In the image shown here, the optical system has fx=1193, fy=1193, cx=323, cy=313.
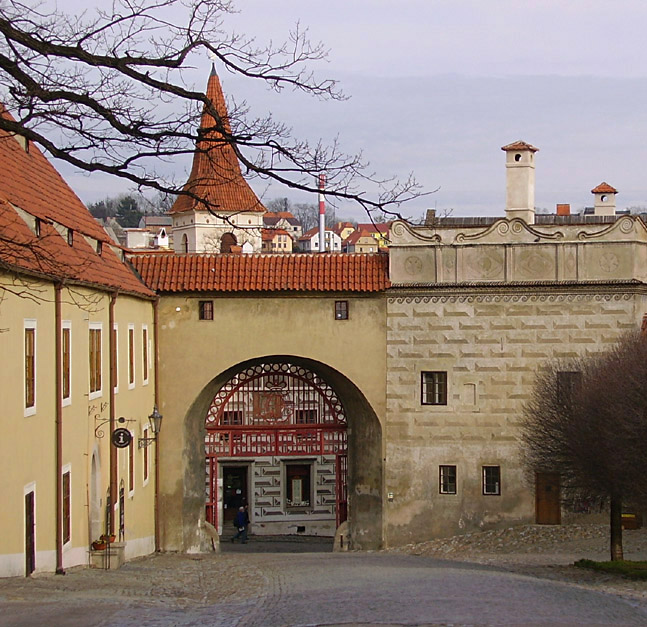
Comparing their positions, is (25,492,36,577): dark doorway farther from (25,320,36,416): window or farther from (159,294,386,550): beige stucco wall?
(159,294,386,550): beige stucco wall

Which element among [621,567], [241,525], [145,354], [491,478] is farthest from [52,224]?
[241,525]

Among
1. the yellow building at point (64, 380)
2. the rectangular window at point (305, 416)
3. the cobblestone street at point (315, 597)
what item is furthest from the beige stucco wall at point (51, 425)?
the rectangular window at point (305, 416)

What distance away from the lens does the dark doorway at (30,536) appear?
1596cm

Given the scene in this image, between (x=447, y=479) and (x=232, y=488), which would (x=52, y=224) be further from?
(x=232, y=488)

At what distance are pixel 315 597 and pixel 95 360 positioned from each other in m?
8.41

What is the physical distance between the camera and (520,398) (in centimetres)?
2861

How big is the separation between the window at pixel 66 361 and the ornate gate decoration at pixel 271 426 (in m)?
11.2

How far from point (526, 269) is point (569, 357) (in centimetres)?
233

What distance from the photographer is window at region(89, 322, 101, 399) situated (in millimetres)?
21045

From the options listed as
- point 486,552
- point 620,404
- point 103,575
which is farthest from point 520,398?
point 103,575

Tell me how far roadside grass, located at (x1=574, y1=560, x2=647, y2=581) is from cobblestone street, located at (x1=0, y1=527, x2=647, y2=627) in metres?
0.50

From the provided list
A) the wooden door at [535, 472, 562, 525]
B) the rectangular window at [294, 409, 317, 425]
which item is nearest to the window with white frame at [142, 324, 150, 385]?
the rectangular window at [294, 409, 317, 425]

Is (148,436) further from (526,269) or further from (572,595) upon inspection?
(572,595)

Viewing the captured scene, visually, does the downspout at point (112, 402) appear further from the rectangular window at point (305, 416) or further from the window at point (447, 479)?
the window at point (447, 479)
